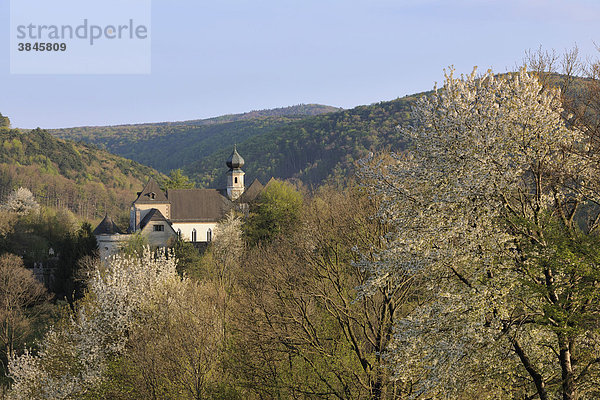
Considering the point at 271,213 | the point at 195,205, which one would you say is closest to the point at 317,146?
the point at 195,205

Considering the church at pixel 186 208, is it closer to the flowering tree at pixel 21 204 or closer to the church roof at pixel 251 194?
the church roof at pixel 251 194

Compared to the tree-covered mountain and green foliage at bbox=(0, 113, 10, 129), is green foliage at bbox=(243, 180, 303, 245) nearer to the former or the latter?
the tree-covered mountain

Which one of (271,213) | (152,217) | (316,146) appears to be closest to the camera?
(271,213)

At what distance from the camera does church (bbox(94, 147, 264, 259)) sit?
66375 millimetres

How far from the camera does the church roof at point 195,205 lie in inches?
2913

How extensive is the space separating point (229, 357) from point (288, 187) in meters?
35.6

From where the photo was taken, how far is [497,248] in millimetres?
14031

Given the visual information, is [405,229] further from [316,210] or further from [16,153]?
[16,153]

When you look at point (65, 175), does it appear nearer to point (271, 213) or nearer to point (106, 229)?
point (106, 229)

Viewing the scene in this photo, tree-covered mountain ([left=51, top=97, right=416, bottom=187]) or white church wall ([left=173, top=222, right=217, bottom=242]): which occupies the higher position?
tree-covered mountain ([left=51, top=97, right=416, bottom=187])

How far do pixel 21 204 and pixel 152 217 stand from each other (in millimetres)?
23219

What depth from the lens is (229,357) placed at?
Answer: 74.8 feet

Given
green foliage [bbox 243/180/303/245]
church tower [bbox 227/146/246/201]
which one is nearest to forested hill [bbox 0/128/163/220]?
church tower [bbox 227/146/246/201]

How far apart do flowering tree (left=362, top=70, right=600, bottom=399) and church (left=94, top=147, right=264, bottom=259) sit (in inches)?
2013
